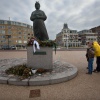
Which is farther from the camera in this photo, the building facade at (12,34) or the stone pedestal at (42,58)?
the building facade at (12,34)

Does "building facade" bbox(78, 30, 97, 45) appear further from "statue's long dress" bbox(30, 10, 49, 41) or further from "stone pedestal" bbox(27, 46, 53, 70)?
"stone pedestal" bbox(27, 46, 53, 70)

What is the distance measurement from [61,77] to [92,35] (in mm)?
99487

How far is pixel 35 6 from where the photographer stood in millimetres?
8008

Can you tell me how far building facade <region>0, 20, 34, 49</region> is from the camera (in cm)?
6912

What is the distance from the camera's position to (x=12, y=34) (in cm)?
7169

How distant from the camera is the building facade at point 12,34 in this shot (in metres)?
69.1

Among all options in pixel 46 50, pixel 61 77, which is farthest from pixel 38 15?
pixel 61 77

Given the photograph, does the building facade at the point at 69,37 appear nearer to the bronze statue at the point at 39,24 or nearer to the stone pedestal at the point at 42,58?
the bronze statue at the point at 39,24

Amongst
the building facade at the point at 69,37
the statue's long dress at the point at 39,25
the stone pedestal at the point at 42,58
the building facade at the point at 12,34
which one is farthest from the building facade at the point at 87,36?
the stone pedestal at the point at 42,58

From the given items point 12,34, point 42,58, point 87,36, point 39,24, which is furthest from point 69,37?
point 42,58

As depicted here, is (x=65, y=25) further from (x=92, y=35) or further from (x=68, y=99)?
(x=68, y=99)

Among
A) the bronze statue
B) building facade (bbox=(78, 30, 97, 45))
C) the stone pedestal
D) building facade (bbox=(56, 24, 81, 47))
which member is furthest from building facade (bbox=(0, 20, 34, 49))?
the stone pedestal

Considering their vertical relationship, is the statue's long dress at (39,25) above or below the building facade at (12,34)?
below

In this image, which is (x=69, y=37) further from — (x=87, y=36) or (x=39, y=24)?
(x=39, y=24)
